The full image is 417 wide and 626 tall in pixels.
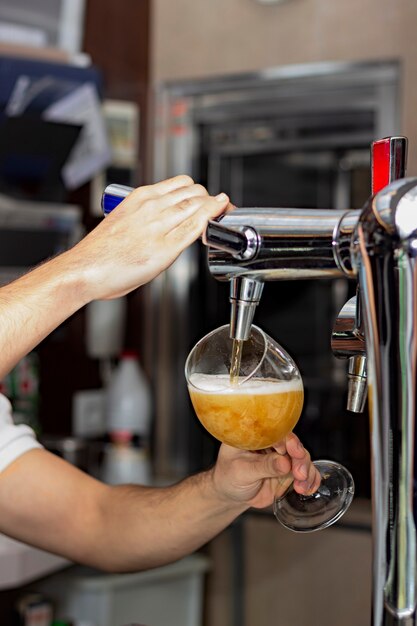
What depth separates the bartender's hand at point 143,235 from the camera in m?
0.88

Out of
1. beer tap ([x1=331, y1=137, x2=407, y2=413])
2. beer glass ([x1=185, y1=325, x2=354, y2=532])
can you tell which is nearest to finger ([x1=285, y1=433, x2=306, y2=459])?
beer glass ([x1=185, y1=325, x2=354, y2=532])

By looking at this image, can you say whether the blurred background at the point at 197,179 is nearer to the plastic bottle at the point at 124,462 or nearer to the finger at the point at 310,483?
the plastic bottle at the point at 124,462

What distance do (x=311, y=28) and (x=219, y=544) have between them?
161 cm

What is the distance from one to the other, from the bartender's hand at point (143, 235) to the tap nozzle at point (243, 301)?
9 centimetres

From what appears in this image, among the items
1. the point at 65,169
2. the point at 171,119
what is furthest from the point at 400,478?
the point at 171,119

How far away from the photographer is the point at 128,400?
303 cm

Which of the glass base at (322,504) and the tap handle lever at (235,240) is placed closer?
the tap handle lever at (235,240)

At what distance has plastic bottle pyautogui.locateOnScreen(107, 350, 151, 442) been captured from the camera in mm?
3027

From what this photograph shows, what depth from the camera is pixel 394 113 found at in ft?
9.27

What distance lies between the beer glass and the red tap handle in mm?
221

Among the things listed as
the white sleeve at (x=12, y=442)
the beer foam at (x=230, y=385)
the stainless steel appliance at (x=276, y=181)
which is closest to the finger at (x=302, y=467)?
the beer foam at (x=230, y=385)

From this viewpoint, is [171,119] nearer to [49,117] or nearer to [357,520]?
[49,117]

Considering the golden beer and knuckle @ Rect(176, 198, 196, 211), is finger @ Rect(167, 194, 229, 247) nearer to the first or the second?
knuckle @ Rect(176, 198, 196, 211)

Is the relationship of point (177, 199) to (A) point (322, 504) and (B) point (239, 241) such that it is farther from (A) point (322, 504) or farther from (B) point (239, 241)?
(A) point (322, 504)
